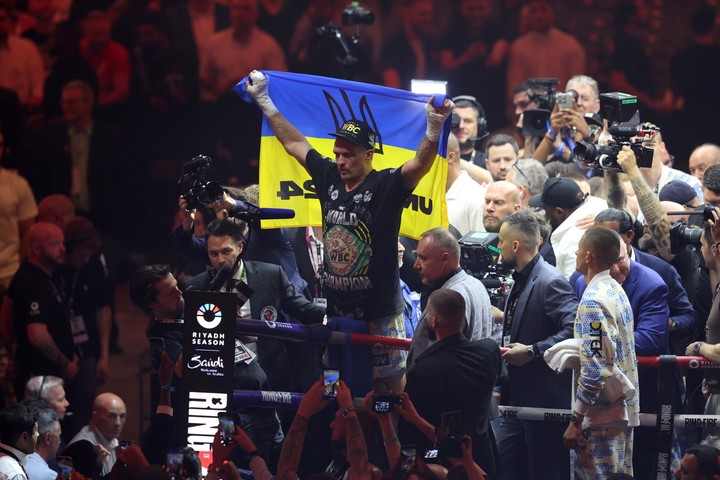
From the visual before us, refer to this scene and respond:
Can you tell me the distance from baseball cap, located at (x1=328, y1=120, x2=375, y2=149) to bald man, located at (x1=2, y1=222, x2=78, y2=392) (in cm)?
297

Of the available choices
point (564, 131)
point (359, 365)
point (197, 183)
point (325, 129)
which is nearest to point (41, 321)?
point (325, 129)

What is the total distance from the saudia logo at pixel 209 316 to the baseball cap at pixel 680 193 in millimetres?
2917

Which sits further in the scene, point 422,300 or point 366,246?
point 422,300

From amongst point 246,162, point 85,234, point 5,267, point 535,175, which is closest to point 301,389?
point 535,175

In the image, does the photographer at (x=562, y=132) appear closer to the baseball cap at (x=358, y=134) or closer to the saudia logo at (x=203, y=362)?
the baseball cap at (x=358, y=134)

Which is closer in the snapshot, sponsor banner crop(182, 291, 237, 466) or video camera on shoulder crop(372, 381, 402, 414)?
sponsor banner crop(182, 291, 237, 466)

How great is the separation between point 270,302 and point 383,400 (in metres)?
0.96

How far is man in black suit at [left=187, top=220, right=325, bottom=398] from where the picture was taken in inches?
235

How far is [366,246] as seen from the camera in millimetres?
5562

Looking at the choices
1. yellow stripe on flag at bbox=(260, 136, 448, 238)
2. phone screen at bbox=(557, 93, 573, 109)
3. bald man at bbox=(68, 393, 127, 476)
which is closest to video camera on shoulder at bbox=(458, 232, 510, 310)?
yellow stripe on flag at bbox=(260, 136, 448, 238)

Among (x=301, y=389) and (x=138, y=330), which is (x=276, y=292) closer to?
(x=301, y=389)

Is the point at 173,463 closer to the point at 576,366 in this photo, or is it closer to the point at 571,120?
the point at 576,366

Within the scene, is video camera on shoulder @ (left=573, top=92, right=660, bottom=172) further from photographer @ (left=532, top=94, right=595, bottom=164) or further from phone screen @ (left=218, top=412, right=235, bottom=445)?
phone screen @ (left=218, top=412, right=235, bottom=445)

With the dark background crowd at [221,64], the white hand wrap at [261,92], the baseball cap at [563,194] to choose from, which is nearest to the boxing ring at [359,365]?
the white hand wrap at [261,92]
